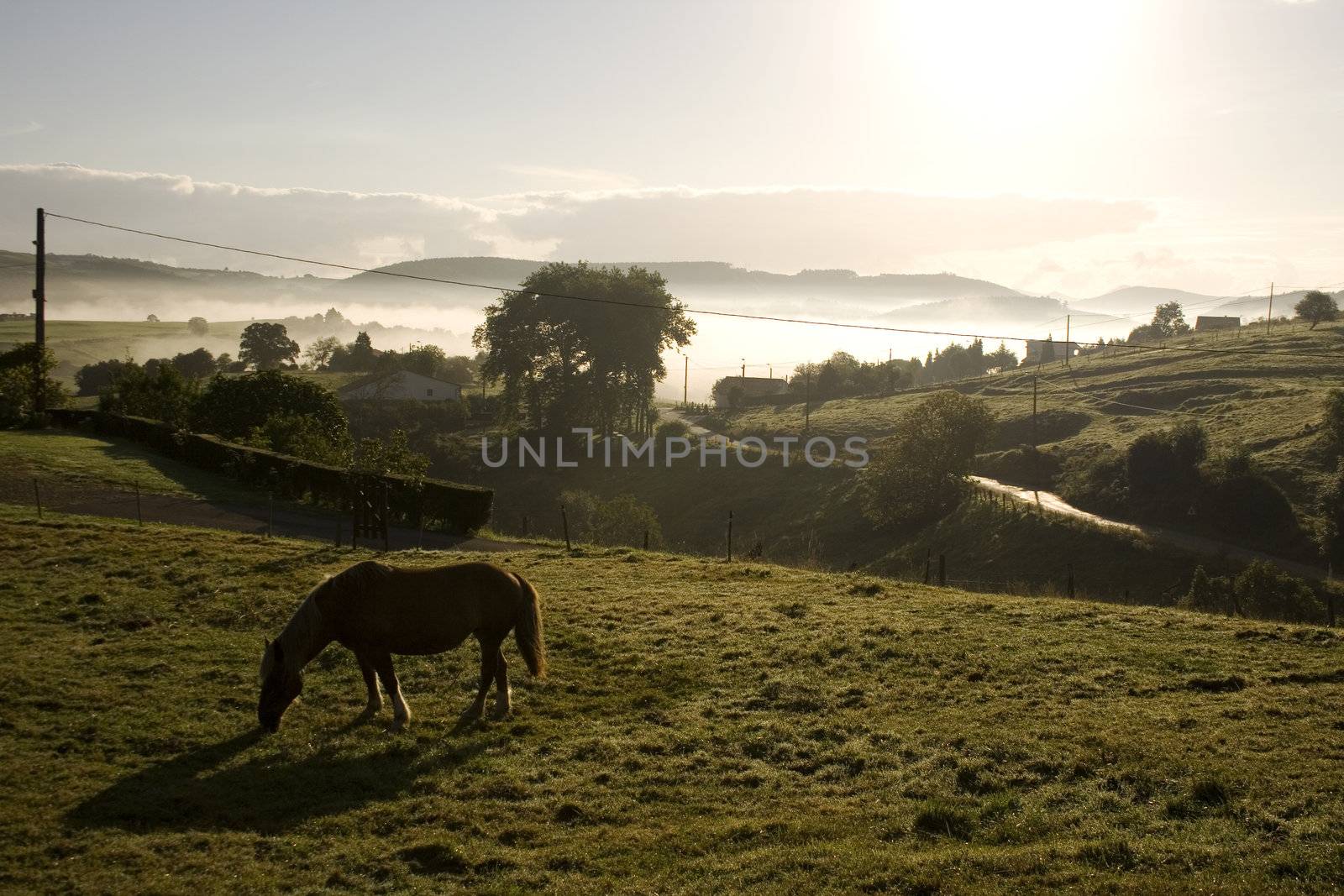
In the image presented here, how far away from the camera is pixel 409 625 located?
13.6 meters

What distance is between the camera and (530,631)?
47.0 ft

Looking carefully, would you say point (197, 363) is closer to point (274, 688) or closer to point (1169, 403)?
point (1169, 403)

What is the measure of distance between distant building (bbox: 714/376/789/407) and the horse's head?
125188 mm

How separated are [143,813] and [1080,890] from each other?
920 cm

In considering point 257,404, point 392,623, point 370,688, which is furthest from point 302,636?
point 257,404

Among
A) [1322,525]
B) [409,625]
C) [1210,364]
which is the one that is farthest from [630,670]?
[1210,364]

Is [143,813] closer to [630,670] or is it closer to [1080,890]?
[630,670]

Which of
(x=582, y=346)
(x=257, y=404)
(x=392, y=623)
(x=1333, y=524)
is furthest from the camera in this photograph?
(x=582, y=346)

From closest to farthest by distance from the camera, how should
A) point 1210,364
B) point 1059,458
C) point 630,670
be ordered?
point 630,670 < point 1059,458 < point 1210,364

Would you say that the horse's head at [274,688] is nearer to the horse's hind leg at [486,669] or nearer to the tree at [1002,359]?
the horse's hind leg at [486,669]

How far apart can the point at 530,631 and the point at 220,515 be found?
75.3 feet

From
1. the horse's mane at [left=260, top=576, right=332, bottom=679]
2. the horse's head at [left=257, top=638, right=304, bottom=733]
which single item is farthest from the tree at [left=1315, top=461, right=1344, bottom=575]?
the horse's head at [left=257, top=638, right=304, bottom=733]

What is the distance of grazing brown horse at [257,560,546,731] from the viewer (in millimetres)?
13156

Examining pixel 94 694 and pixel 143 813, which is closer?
pixel 143 813
